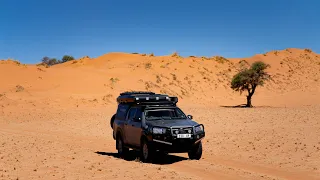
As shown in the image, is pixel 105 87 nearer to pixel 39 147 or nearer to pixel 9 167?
pixel 39 147

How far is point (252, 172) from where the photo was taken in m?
12.7

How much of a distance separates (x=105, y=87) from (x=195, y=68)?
23.4 metres

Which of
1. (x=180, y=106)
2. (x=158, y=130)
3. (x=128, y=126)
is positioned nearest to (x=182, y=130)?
(x=158, y=130)

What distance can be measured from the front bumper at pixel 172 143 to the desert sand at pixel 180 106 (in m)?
0.57

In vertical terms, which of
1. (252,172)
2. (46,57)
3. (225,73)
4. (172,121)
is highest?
(46,57)

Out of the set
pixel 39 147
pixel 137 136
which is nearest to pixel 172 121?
pixel 137 136

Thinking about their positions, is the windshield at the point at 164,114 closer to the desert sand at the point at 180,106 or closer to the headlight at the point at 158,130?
the headlight at the point at 158,130

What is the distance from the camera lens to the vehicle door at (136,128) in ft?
49.8

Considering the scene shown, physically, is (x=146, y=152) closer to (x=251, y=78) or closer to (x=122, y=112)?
(x=122, y=112)

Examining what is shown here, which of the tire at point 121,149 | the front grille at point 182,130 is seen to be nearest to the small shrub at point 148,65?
the tire at point 121,149

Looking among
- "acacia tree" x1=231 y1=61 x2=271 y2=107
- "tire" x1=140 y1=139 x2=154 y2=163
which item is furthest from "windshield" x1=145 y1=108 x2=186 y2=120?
"acacia tree" x1=231 y1=61 x2=271 y2=107

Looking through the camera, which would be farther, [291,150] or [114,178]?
[291,150]

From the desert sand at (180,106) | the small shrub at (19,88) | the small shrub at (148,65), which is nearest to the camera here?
the desert sand at (180,106)

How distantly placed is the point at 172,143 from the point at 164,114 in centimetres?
195
